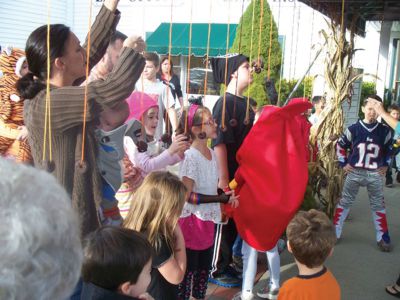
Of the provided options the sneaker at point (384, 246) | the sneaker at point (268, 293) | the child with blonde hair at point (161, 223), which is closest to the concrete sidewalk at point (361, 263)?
the sneaker at point (384, 246)

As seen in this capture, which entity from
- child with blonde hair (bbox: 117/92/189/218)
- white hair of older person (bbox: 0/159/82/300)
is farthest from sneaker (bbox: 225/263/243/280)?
white hair of older person (bbox: 0/159/82/300)

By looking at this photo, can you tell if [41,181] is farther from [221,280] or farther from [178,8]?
[178,8]

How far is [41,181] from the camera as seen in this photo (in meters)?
0.85

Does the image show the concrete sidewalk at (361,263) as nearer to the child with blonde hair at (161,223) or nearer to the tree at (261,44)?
the child with blonde hair at (161,223)

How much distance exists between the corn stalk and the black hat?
6.28 feet

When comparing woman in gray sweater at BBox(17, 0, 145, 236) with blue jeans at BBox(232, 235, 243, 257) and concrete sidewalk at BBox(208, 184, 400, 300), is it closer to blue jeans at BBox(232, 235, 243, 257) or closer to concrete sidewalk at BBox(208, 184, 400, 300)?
concrete sidewalk at BBox(208, 184, 400, 300)

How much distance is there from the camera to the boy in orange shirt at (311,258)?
6.63 feet

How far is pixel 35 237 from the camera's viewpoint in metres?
0.77

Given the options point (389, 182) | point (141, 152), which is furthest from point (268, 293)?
point (389, 182)

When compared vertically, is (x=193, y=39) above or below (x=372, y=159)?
above

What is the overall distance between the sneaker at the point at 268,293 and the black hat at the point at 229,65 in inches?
63.8

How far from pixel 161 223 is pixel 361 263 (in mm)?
2835

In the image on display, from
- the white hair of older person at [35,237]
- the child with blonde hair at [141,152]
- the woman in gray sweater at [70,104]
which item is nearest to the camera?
the white hair of older person at [35,237]

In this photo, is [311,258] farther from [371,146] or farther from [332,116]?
[332,116]
